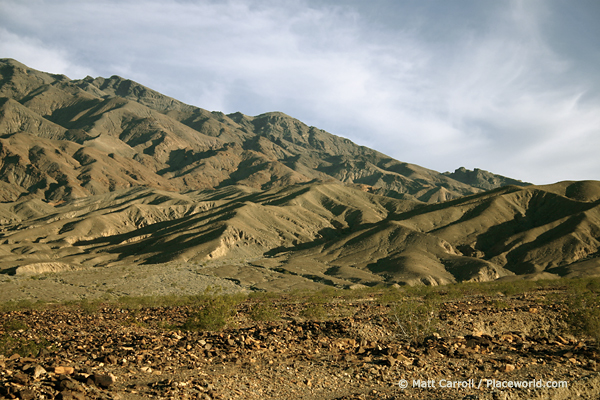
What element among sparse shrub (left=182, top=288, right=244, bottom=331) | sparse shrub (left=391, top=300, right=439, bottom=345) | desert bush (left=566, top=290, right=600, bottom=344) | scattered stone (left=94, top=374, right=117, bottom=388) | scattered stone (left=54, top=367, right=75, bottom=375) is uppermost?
desert bush (left=566, top=290, right=600, bottom=344)

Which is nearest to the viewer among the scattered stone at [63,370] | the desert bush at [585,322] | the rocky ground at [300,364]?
the rocky ground at [300,364]

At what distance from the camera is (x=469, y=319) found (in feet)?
60.0

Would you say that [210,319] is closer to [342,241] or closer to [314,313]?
[314,313]

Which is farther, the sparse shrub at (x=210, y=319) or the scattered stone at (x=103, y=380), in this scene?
the sparse shrub at (x=210, y=319)

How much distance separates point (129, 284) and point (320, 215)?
250 feet

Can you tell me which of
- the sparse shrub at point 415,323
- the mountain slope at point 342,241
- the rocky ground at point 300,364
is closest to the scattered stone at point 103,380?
the rocky ground at point 300,364

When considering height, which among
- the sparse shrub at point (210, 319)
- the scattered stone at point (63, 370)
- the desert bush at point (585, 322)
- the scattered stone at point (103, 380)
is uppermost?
the desert bush at point (585, 322)

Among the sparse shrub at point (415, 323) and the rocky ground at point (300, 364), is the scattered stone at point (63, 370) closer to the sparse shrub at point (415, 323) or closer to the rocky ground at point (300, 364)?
the rocky ground at point (300, 364)

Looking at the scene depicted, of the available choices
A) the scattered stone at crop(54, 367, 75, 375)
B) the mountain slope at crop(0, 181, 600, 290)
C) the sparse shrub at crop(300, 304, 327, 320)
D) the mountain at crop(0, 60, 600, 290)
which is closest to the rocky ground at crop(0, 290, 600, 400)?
the scattered stone at crop(54, 367, 75, 375)

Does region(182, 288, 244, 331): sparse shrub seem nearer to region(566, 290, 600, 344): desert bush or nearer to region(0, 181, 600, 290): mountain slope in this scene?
region(566, 290, 600, 344): desert bush

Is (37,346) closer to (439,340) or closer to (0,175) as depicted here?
(439,340)

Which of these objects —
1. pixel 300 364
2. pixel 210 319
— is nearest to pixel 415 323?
pixel 300 364

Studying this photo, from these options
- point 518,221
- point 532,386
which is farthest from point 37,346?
point 518,221

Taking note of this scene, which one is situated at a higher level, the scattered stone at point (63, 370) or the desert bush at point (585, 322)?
the desert bush at point (585, 322)
